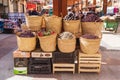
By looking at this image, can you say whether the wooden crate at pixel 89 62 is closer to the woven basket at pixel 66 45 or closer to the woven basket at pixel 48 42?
the woven basket at pixel 66 45

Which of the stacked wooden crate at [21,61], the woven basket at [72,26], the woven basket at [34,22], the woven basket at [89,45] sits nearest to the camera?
the woven basket at [89,45]

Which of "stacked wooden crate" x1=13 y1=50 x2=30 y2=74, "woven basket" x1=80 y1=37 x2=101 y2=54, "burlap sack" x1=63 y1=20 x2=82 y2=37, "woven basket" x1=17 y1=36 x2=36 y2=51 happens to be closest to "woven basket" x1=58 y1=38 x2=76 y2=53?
"woven basket" x1=80 y1=37 x2=101 y2=54

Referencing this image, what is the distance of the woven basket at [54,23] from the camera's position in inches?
193

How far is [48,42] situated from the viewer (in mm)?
4574

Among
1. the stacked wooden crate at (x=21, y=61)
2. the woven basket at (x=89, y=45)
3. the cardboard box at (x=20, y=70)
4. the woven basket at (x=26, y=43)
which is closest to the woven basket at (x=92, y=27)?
the woven basket at (x=89, y=45)

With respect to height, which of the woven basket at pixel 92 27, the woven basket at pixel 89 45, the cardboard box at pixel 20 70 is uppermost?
the woven basket at pixel 92 27

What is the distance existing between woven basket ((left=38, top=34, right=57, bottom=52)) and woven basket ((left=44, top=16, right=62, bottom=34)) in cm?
38

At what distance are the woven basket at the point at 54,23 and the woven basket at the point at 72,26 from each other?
0.43 feet

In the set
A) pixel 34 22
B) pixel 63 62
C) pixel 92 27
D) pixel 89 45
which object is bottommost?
pixel 63 62

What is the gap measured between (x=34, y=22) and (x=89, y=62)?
152 cm

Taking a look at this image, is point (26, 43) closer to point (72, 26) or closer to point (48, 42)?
point (48, 42)

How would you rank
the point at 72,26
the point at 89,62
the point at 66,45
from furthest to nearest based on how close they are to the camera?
the point at 72,26 < the point at 89,62 < the point at 66,45

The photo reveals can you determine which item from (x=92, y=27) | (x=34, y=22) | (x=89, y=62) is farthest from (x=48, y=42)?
(x=92, y=27)

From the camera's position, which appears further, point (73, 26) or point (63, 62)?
point (73, 26)
